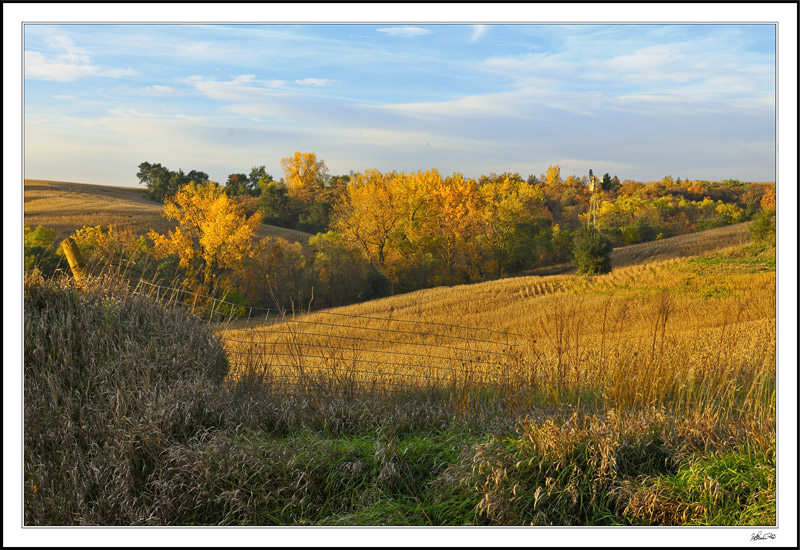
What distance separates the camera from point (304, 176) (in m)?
68.1

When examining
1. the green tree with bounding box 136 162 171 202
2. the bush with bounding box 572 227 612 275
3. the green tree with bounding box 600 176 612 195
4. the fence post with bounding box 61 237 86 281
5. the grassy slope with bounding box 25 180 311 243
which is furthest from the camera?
the green tree with bounding box 600 176 612 195

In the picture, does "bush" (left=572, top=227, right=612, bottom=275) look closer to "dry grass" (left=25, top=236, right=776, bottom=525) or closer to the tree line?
the tree line

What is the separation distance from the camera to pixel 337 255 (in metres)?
45.0

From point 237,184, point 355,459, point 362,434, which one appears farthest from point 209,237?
point 355,459

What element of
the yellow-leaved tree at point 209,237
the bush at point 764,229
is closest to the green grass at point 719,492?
the bush at point 764,229

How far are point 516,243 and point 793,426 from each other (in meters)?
46.3

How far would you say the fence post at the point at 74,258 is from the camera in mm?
5540

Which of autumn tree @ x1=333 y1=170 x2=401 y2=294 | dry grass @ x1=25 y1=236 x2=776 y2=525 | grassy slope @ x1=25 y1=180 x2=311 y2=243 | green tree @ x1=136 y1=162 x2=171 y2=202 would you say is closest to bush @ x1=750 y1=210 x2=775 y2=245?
autumn tree @ x1=333 y1=170 x2=401 y2=294

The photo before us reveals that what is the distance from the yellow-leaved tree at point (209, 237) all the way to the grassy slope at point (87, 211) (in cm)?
862

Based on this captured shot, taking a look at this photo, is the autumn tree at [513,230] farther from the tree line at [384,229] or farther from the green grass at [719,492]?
the green grass at [719,492]

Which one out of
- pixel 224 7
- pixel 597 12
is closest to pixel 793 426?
pixel 597 12

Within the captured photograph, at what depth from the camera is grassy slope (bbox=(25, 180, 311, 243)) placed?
51.3 meters

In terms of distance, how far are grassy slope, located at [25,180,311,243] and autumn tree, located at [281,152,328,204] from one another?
7400 mm

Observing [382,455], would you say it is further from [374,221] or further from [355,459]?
[374,221]
